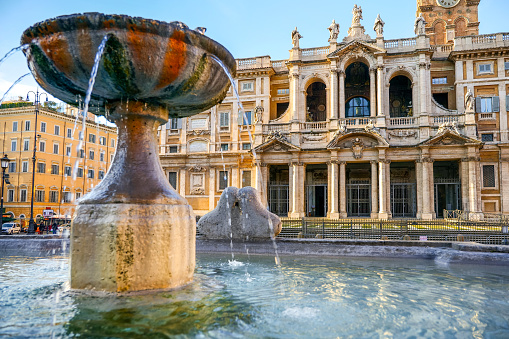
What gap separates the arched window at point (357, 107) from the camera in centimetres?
3169

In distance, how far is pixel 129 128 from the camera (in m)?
4.55

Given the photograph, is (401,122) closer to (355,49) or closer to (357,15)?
(355,49)

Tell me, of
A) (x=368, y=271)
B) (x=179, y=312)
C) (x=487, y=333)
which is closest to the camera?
(x=487, y=333)

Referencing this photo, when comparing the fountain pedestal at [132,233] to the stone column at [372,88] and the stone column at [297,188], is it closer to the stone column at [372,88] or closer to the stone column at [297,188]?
the stone column at [297,188]

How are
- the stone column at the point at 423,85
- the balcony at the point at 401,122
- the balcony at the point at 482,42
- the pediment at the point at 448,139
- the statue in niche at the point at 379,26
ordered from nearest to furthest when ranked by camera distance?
1. the pediment at the point at 448,139
2. the stone column at the point at 423,85
3. the balcony at the point at 482,42
4. the balcony at the point at 401,122
5. the statue in niche at the point at 379,26

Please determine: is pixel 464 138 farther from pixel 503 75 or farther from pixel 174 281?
pixel 174 281

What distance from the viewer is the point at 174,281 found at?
4055 mm

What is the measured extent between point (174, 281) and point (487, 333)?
2879 mm

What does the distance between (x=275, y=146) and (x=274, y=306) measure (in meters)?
25.5

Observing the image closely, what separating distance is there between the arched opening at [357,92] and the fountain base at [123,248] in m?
29.7

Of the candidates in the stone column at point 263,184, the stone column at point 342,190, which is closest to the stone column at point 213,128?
the stone column at point 263,184

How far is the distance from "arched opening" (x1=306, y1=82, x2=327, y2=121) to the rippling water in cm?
2797

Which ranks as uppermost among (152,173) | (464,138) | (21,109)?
(21,109)

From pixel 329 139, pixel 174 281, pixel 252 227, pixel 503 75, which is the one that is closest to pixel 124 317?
pixel 174 281
